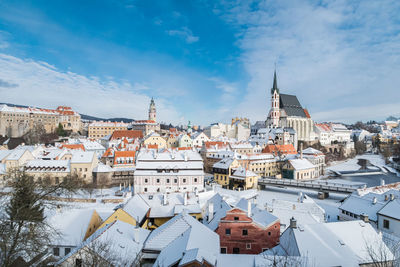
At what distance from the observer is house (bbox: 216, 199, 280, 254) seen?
18.0m

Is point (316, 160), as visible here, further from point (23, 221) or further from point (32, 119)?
point (32, 119)

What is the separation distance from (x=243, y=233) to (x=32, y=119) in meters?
90.6

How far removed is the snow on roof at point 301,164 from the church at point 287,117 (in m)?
42.6

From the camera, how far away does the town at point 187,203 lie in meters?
12.6

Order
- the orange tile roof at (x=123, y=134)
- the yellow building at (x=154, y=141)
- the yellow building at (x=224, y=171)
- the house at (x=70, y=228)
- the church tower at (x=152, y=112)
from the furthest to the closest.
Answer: the church tower at (x=152, y=112) < the orange tile roof at (x=123, y=134) < the yellow building at (x=154, y=141) < the yellow building at (x=224, y=171) < the house at (x=70, y=228)

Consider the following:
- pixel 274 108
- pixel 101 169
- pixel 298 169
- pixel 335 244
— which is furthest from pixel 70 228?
pixel 274 108

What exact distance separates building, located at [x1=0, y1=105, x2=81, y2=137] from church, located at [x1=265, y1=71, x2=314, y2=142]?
249 feet

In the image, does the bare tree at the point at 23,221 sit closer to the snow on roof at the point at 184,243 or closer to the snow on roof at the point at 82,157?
the snow on roof at the point at 184,243

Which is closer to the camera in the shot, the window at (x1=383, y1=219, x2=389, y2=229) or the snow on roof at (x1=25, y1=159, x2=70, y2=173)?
the window at (x1=383, y1=219, x2=389, y2=229)

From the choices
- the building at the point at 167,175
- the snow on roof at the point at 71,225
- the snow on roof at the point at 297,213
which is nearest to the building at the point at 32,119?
the building at the point at 167,175

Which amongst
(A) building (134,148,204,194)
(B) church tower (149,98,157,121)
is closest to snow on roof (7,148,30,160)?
(A) building (134,148,204,194)

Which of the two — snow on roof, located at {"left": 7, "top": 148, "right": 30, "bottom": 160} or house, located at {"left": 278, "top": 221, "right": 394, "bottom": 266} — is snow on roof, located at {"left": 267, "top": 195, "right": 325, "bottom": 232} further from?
snow on roof, located at {"left": 7, "top": 148, "right": 30, "bottom": 160}

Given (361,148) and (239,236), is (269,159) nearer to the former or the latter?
(239,236)

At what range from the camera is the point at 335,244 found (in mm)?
14766
